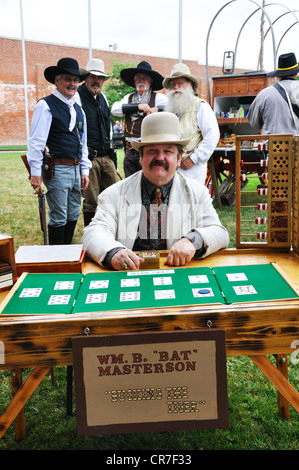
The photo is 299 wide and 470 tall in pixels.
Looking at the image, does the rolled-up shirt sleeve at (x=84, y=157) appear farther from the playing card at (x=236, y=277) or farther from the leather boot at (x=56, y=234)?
the playing card at (x=236, y=277)

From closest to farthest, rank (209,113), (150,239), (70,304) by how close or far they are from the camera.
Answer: (70,304) → (150,239) → (209,113)

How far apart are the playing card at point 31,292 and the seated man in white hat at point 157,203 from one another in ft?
2.00

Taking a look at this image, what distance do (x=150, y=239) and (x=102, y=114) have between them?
10.4 ft

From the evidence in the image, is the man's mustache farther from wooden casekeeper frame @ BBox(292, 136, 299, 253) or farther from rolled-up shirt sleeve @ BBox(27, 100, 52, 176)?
rolled-up shirt sleeve @ BBox(27, 100, 52, 176)

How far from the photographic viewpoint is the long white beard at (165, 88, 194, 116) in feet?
14.0

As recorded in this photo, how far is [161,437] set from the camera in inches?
86.0

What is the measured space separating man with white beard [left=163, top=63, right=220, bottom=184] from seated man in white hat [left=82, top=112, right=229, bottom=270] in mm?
1815

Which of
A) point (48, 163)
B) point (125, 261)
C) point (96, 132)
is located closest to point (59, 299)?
point (125, 261)

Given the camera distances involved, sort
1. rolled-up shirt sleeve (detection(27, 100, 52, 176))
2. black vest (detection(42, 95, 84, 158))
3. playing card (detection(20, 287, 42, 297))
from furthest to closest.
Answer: black vest (detection(42, 95, 84, 158)) → rolled-up shirt sleeve (detection(27, 100, 52, 176)) → playing card (detection(20, 287, 42, 297))

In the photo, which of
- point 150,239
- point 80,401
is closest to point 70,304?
point 80,401

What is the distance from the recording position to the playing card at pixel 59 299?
5.29 ft

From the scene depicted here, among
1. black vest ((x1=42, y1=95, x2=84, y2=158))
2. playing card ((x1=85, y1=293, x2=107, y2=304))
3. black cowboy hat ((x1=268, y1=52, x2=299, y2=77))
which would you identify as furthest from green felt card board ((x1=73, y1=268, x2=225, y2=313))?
black cowboy hat ((x1=268, y1=52, x2=299, y2=77))
